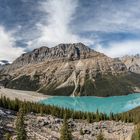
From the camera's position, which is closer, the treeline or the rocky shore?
the rocky shore

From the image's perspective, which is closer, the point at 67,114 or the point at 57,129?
the point at 57,129

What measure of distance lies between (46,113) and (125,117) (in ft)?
136

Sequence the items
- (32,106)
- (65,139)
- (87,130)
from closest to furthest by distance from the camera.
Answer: (65,139)
(87,130)
(32,106)

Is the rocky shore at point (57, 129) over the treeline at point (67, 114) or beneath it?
beneath

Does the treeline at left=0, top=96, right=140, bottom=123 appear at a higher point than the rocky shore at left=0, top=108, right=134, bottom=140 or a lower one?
higher

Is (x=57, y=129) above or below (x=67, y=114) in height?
below

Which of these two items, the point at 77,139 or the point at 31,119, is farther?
the point at 31,119

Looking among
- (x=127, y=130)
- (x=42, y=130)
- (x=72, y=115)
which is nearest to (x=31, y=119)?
(x=42, y=130)

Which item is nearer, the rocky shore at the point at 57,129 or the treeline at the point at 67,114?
the rocky shore at the point at 57,129

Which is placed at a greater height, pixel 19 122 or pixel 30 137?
pixel 19 122

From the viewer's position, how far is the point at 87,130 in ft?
419

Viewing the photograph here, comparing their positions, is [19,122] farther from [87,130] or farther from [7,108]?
[7,108]

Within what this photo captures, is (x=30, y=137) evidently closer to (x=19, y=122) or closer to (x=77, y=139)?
(x=77, y=139)

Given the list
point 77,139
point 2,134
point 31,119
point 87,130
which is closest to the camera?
point 2,134
